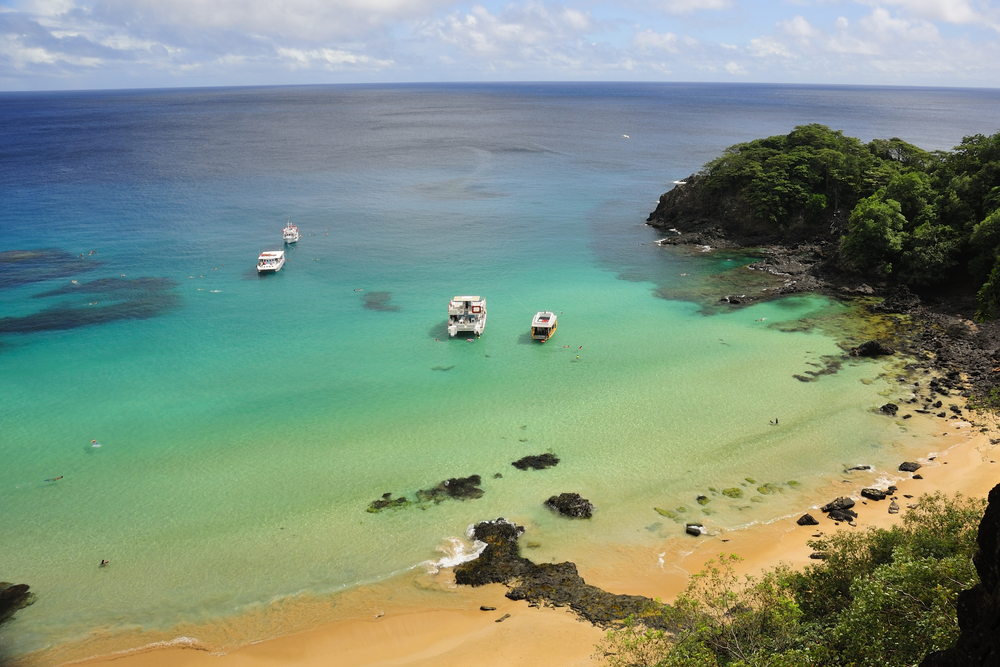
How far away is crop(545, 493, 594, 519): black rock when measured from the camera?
96.4ft

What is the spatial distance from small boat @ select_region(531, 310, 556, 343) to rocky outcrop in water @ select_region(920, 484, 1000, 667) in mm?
36735

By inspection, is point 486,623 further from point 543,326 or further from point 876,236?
point 876,236

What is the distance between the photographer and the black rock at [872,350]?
4453cm

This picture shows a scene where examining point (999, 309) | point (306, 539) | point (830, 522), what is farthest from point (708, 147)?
point (306, 539)

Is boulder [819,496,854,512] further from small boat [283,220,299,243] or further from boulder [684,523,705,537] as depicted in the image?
small boat [283,220,299,243]

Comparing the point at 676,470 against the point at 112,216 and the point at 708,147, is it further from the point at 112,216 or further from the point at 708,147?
the point at 708,147

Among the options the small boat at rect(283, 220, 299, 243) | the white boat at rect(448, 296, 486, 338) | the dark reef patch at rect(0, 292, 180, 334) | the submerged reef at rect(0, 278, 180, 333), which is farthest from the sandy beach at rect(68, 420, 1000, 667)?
the small boat at rect(283, 220, 299, 243)

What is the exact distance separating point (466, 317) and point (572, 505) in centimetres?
2290

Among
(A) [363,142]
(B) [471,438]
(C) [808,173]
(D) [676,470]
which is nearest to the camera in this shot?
(D) [676,470]

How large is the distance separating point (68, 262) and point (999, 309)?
88073 mm

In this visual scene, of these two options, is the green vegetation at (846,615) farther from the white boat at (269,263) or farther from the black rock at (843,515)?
the white boat at (269,263)

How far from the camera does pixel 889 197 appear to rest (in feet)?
193

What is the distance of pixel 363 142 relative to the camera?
161625mm

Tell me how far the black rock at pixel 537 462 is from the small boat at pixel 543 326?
15598 millimetres
